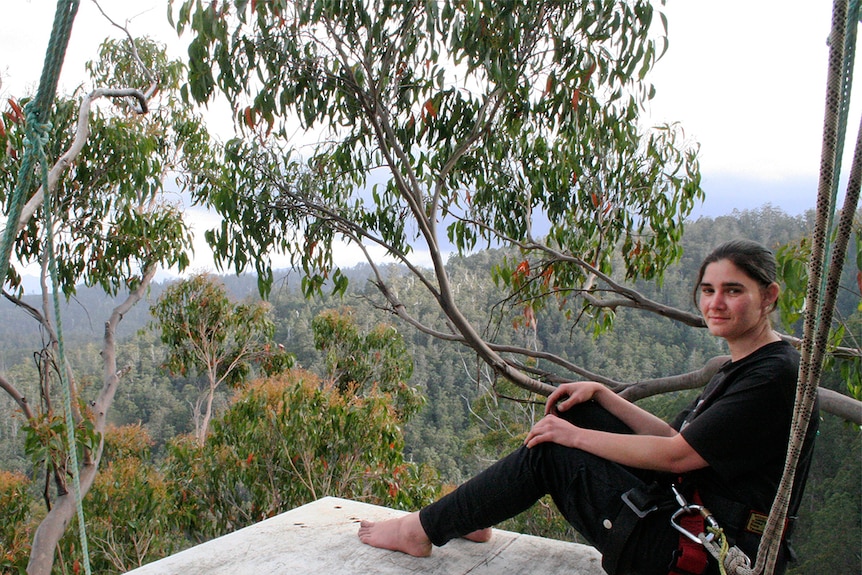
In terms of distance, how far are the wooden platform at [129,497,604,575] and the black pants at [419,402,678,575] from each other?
99 millimetres

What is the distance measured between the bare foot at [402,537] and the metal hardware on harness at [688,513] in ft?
1.93

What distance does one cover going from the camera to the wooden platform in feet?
5.05

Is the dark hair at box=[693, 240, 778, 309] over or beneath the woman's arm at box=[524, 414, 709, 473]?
over

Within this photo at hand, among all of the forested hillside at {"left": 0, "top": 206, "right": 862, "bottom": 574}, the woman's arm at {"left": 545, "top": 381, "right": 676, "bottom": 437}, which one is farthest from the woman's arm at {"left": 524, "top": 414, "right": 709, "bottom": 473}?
the forested hillside at {"left": 0, "top": 206, "right": 862, "bottom": 574}

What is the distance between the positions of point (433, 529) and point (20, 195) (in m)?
1.05

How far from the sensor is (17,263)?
464 cm

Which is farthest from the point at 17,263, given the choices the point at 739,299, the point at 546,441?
the point at 739,299

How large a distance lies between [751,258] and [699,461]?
36 cm

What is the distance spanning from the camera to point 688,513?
118 centimetres

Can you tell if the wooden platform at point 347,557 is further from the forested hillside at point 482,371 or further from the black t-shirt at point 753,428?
the forested hillside at point 482,371

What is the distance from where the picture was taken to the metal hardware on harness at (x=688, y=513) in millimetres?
1139

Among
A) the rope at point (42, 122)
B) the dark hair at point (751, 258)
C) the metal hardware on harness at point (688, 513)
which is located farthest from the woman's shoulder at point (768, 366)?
the rope at point (42, 122)

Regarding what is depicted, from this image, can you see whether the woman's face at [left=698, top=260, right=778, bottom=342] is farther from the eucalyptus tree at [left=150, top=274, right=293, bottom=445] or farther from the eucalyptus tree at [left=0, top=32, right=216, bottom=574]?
the eucalyptus tree at [left=150, top=274, right=293, bottom=445]

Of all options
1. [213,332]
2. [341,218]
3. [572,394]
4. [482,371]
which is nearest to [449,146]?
[341,218]
